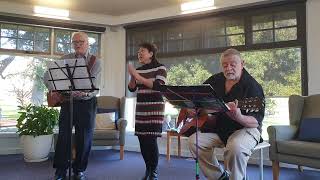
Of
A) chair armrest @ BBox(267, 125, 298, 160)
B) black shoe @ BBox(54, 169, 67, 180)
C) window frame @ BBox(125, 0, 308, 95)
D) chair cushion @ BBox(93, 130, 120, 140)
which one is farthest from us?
chair cushion @ BBox(93, 130, 120, 140)

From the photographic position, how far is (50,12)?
198 inches

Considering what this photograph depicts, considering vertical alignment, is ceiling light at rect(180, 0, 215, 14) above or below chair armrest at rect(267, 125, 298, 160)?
above

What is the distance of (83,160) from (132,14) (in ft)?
9.96

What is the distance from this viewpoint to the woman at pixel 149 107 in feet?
9.36

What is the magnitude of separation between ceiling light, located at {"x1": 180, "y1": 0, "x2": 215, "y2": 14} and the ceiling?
0.38 ft

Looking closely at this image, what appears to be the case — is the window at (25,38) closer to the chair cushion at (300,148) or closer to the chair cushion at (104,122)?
the chair cushion at (104,122)

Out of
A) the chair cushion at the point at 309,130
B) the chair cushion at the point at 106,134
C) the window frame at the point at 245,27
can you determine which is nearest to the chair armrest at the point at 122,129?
the chair cushion at the point at 106,134

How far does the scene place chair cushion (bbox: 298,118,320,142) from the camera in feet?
10.3

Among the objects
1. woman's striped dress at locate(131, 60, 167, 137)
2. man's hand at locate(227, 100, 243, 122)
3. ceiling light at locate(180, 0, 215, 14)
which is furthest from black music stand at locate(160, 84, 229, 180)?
ceiling light at locate(180, 0, 215, 14)

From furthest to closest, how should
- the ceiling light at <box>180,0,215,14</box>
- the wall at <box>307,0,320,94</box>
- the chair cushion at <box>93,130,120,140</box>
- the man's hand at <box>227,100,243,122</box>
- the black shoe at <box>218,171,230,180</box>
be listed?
the ceiling light at <box>180,0,215,14</box>, the chair cushion at <box>93,130,120,140</box>, the wall at <box>307,0,320,94</box>, the black shoe at <box>218,171,230,180</box>, the man's hand at <box>227,100,243,122</box>

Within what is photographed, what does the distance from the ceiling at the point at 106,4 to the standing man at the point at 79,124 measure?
6.37 feet

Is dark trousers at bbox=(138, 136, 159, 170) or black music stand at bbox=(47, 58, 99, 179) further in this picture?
dark trousers at bbox=(138, 136, 159, 170)

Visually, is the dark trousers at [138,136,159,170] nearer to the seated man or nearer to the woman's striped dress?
the woman's striped dress

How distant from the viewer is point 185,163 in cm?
420
